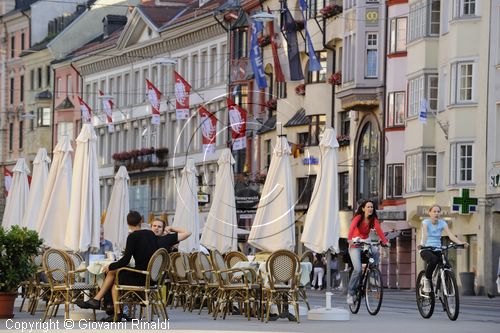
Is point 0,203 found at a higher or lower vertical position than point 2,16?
lower

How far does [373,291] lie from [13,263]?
6059mm

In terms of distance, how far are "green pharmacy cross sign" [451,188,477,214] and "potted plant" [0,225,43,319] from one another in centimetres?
3358

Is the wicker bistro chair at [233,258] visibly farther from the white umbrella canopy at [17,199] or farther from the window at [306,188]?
the window at [306,188]

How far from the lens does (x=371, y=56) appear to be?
72625 mm

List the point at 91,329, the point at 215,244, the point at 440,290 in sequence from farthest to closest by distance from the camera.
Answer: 1. the point at 215,244
2. the point at 440,290
3. the point at 91,329

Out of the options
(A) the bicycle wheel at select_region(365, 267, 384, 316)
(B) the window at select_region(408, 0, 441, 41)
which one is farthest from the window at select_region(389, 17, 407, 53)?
(A) the bicycle wheel at select_region(365, 267, 384, 316)

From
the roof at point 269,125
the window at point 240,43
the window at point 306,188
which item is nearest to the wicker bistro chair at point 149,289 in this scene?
the window at point 306,188

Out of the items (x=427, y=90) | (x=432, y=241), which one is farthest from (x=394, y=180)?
(x=432, y=241)

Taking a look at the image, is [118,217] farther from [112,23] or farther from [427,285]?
[112,23]

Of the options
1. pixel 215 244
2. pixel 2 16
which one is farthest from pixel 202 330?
pixel 2 16

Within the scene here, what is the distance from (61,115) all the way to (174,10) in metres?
16.0

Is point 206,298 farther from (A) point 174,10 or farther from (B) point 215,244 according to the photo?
(A) point 174,10

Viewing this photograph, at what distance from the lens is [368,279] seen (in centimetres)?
2920

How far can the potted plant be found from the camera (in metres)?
26.4
